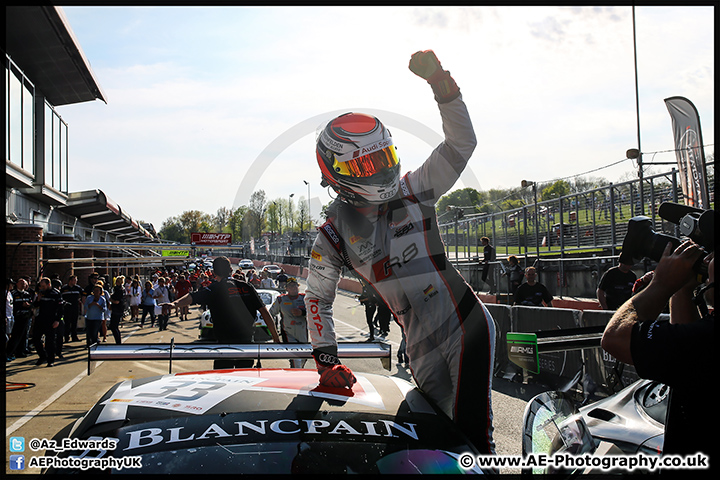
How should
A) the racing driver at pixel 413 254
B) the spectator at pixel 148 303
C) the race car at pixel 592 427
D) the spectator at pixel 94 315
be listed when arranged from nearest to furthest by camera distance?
the race car at pixel 592 427 → the racing driver at pixel 413 254 → the spectator at pixel 94 315 → the spectator at pixel 148 303

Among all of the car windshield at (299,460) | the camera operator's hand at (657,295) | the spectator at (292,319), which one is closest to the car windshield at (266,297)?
the spectator at (292,319)

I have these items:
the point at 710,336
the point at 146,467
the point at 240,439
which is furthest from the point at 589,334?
the point at 146,467

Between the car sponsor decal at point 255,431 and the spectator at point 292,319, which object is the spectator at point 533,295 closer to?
the spectator at point 292,319

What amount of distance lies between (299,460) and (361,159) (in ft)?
5.26

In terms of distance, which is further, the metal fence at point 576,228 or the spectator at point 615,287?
the metal fence at point 576,228

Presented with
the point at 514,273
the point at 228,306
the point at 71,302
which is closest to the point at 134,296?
the point at 71,302

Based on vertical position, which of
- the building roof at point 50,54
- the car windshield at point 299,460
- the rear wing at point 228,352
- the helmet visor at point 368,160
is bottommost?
the car windshield at point 299,460

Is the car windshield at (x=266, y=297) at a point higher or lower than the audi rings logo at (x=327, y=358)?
lower

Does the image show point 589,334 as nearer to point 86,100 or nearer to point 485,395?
point 485,395

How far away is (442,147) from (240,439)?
1800 millimetres

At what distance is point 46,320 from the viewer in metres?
11.5

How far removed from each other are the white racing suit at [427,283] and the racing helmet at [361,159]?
111 mm

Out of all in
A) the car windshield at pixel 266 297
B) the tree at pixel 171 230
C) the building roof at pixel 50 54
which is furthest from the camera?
the tree at pixel 171 230

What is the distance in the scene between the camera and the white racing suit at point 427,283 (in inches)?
105
